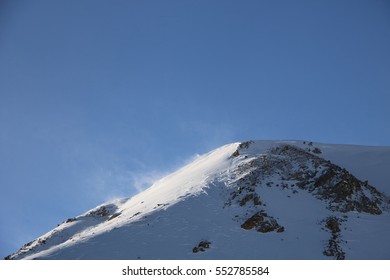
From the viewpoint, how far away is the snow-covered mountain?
24.9 metres

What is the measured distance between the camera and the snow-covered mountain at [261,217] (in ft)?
81.7

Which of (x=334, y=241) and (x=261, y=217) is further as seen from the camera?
(x=261, y=217)

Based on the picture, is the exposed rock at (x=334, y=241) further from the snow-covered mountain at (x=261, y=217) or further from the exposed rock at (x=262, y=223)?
the exposed rock at (x=262, y=223)

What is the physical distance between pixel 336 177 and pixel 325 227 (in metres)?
8.73

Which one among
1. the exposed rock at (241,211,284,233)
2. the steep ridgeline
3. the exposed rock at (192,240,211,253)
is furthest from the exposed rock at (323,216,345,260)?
the exposed rock at (192,240,211,253)

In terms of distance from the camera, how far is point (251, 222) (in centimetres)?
2866

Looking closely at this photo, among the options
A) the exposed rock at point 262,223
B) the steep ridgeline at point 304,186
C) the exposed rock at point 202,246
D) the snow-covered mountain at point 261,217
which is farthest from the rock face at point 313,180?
the exposed rock at point 202,246

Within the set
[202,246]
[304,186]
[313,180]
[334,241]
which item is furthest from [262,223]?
[313,180]

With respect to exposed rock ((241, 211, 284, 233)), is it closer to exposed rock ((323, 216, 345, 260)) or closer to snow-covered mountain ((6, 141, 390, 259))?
snow-covered mountain ((6, 141, 390, 259))

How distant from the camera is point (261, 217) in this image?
2903cm

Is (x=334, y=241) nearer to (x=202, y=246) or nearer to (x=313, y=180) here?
(x=313, y=180)

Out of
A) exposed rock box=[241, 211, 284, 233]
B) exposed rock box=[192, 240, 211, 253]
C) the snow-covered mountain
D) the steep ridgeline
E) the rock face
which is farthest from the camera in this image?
the rock face
